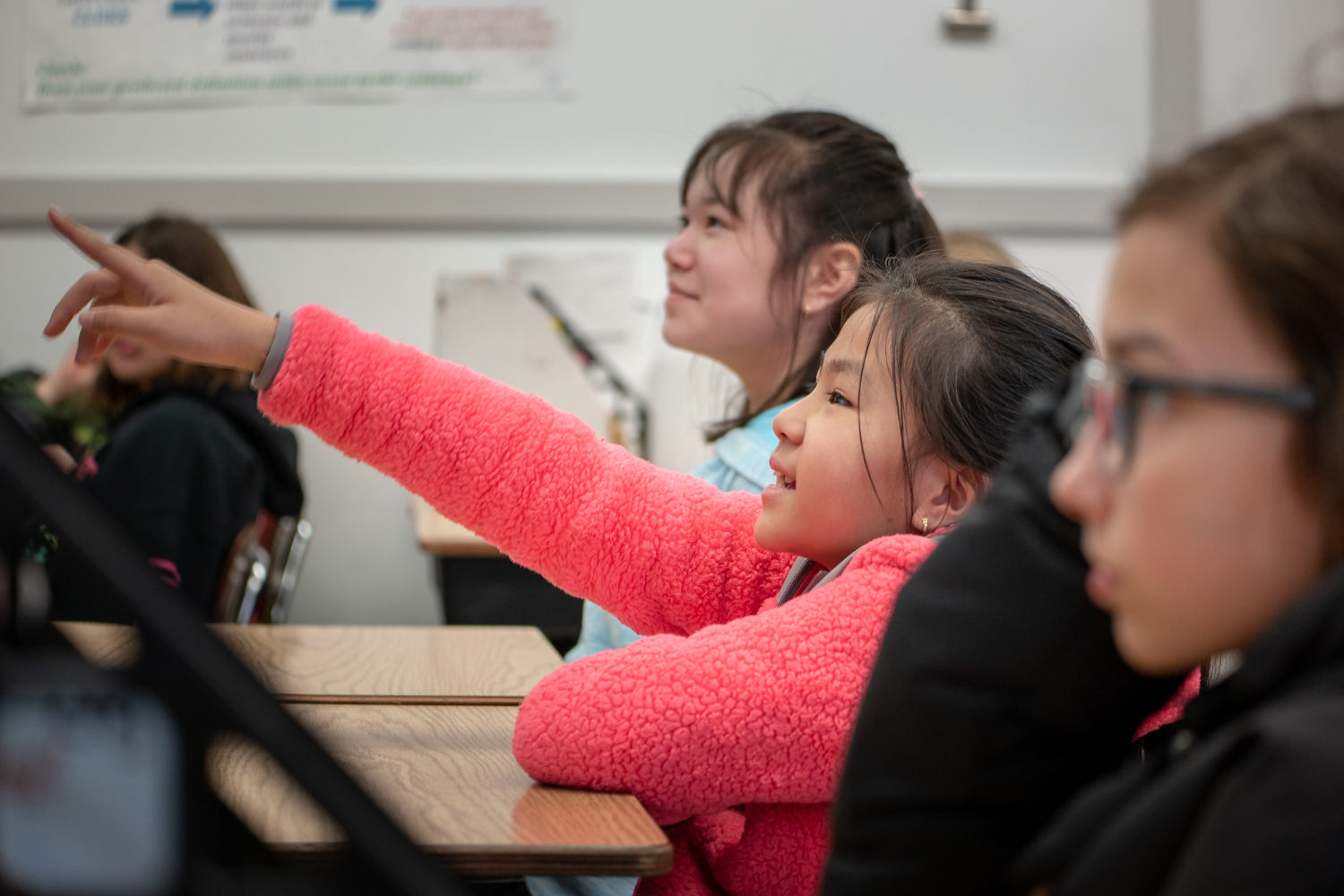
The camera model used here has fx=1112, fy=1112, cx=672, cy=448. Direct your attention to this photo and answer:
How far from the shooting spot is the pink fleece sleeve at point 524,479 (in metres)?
0.87

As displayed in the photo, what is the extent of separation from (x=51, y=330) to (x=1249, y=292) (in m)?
0.81

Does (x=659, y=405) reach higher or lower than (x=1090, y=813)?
lower

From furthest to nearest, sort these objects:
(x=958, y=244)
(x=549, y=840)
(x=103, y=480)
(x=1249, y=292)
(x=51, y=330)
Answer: (x=958, y=244)
(x=103, y=480)
(x=51, y=330)
(x=549, y=840)
(x=1249, y=292)

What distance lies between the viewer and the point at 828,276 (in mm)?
1288

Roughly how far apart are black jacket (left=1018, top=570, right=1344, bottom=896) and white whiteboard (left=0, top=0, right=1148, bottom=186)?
7.59 feet

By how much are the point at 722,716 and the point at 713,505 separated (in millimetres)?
303

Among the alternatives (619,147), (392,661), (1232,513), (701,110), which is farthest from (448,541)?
(1232,513)

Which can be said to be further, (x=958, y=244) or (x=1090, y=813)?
(x=958, y=244)

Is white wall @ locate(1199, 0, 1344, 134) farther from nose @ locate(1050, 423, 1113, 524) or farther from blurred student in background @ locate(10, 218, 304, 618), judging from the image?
nose @ locate(1050, 423, 1113, 524)

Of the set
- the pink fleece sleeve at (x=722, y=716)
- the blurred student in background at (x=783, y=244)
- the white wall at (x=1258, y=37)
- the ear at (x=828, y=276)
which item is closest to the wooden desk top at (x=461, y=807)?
the pink fleece sleeve at (x=722, y=716)

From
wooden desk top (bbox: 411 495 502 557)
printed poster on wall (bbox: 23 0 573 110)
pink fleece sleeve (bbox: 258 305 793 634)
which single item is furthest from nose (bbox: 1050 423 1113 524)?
printed poster on wall (bbox: 23 0 573 110)

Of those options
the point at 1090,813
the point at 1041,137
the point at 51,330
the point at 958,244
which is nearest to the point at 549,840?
the point at 1090,813

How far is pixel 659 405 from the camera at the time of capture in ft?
8.39

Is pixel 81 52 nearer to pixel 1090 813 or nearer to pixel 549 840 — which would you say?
pixel 549 840
